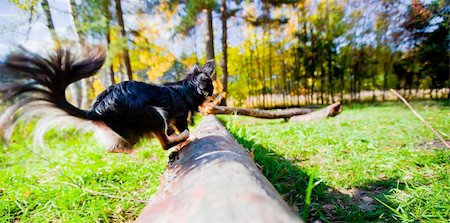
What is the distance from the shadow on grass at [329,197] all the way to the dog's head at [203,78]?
1.28 meters

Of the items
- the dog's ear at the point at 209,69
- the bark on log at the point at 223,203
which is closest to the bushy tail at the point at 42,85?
the dog's ear at the point at 209,69

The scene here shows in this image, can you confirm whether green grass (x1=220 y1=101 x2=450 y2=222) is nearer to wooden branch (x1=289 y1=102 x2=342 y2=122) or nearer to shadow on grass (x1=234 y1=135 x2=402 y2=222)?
shadow on grass (x1=234 y1=135 x2=402 y2=222)

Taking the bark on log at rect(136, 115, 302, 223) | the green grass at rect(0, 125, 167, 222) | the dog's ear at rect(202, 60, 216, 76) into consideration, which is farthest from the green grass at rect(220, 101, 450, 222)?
the green grass at rect(0, 125, 167, 222)

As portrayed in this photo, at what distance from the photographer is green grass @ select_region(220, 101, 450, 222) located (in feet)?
6.25

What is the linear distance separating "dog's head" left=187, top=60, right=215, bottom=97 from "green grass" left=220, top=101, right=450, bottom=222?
3.29ft

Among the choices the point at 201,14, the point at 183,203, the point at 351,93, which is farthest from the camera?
the point at 351,93

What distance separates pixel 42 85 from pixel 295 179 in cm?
255

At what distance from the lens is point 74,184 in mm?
2742

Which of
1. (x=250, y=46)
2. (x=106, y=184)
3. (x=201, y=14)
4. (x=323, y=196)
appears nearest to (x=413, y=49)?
(x=250, y=46)

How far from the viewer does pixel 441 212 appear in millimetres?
1751

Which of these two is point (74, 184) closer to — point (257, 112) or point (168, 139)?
point (168, 139)

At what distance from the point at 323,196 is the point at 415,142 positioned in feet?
8.34

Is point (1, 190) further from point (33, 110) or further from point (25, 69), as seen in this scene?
point (25, 69)

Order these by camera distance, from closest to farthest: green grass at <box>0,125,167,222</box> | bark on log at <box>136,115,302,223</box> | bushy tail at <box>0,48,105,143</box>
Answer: bark on log at <box>136,115,302,223</box> → bushy tail at <box>0,48,105,143</box> → green grass at <box>0,125,167,222</box>
